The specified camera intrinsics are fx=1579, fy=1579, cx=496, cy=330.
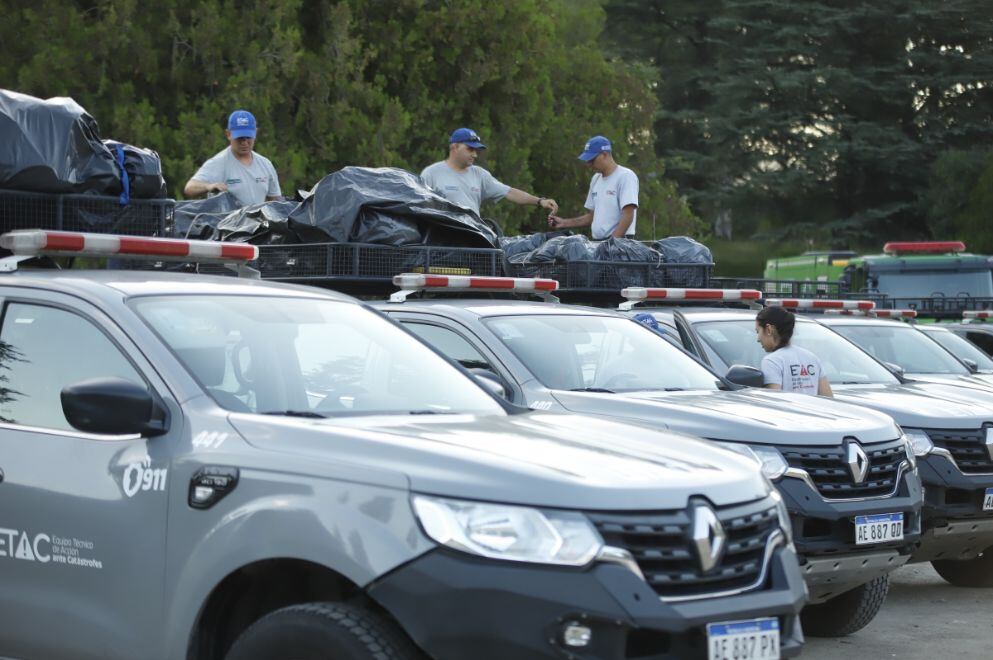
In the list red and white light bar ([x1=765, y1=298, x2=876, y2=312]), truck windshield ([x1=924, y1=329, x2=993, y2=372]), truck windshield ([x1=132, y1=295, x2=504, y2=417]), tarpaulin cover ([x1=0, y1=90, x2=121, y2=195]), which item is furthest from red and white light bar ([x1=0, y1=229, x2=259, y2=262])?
truck windshield ([x1=924, y1=329, x2=993, y2=372])

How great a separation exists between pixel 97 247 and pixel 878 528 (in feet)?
12.5

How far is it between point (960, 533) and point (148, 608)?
557cm

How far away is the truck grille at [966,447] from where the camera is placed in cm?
908

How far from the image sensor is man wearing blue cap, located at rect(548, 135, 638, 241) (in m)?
12.4

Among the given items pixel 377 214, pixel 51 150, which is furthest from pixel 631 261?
pixel 51 150

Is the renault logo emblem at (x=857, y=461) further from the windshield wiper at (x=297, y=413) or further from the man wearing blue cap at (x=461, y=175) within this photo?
the man wearing blue cap at (x=461, y=175)

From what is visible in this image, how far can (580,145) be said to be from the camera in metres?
28.8

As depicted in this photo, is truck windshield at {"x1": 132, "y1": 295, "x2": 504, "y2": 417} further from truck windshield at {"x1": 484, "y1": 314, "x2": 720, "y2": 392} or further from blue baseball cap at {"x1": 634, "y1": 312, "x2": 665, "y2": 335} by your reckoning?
blue baseball cap at {"x1": 634, "y1": 312, "x2": 665, "y2": 335}

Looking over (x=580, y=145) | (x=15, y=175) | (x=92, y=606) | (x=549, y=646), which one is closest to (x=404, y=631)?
(x=549, y=646)

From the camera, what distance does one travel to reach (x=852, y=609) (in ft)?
26.1

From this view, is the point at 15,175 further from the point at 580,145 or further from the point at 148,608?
the point at 580,145

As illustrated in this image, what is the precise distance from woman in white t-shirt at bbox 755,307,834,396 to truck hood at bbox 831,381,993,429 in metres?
0.22

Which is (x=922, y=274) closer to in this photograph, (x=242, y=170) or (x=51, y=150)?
(x=242, y=170)

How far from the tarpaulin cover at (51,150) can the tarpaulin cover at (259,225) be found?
2612mm
